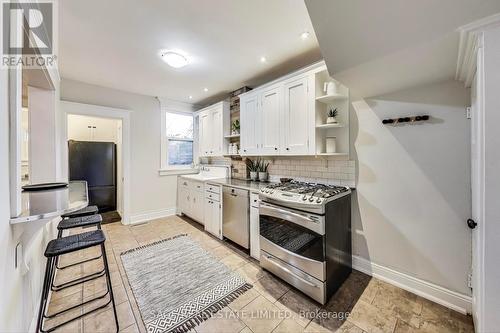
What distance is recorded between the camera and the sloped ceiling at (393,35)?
1.04 metres

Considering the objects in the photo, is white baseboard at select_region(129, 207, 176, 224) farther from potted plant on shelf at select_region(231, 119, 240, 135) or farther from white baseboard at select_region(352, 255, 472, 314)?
white baseboard at select_region(352, 255, 472, 314)

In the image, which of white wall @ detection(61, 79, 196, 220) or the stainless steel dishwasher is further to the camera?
white wall @ detection(61, 79, 196, 220)

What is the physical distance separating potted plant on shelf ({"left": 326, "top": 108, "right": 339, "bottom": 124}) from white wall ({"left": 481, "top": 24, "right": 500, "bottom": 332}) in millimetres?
1321

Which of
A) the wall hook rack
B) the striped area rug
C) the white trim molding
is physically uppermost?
the white trim molding

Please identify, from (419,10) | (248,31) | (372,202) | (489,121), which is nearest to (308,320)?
(372,202)

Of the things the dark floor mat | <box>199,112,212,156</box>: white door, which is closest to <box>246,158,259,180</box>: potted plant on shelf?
<box>199,112,212,156</box>: white door

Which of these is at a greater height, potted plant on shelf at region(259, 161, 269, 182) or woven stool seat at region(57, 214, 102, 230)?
potted plant on shelf at region(259, 161, 269, 182)

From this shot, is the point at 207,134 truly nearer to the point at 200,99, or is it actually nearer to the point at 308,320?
the point at 200,99

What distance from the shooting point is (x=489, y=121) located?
1009mm

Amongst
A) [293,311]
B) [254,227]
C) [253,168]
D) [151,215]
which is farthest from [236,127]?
[293,311]

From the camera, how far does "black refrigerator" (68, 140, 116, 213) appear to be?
4.15m

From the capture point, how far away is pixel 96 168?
4.39 m

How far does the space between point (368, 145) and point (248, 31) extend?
1.80 metres

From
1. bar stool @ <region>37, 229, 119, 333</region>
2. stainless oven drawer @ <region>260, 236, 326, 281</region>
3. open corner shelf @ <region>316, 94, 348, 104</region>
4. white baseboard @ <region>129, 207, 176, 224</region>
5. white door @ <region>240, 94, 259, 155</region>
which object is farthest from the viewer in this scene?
white baseboard @ <region>129, 207, 176, 224</region>
